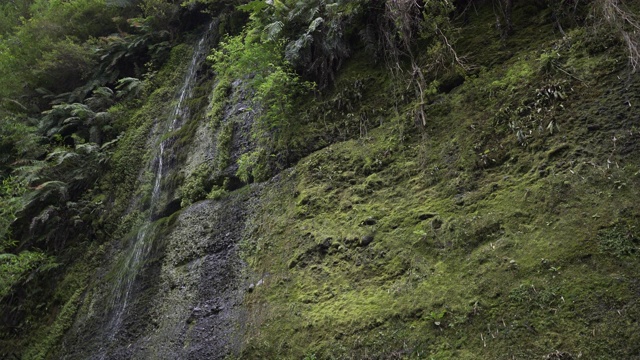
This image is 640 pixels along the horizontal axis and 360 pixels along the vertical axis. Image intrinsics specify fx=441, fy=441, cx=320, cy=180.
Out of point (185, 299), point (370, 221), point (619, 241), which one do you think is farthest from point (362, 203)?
point (185, 299)

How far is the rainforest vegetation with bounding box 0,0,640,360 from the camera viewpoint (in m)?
3.21

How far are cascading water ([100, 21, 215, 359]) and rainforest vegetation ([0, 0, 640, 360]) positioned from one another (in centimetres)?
5

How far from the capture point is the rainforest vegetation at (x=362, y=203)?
3.21 meters

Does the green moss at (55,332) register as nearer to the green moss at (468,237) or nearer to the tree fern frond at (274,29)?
the green moss at (468,237)

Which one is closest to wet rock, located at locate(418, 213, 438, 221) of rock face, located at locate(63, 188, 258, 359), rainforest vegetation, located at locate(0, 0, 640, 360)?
rainforest vegetation, located at locate(0, 0, 640, 360)

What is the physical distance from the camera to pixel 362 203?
4.79m

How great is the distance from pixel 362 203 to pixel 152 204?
4.52 metres

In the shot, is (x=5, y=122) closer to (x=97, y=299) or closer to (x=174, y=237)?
(x=97, y=299)

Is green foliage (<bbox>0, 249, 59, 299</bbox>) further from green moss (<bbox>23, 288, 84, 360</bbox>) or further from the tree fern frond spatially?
the tree fern frond

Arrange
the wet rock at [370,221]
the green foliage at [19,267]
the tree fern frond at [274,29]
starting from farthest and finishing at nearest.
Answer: the green foliage at [19,267]
the tree fern frond at [274,29]
the wet rock at [370,221]

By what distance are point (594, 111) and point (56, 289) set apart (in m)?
8.48

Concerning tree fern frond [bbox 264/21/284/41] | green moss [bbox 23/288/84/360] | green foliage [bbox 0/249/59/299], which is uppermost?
tree fern frond [bbox 264/21/284/41]

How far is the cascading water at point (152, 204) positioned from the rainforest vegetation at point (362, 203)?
5cm

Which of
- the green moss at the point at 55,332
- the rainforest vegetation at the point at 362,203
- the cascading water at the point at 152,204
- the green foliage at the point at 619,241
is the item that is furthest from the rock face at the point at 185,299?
the green foliage at the point at 619,241
